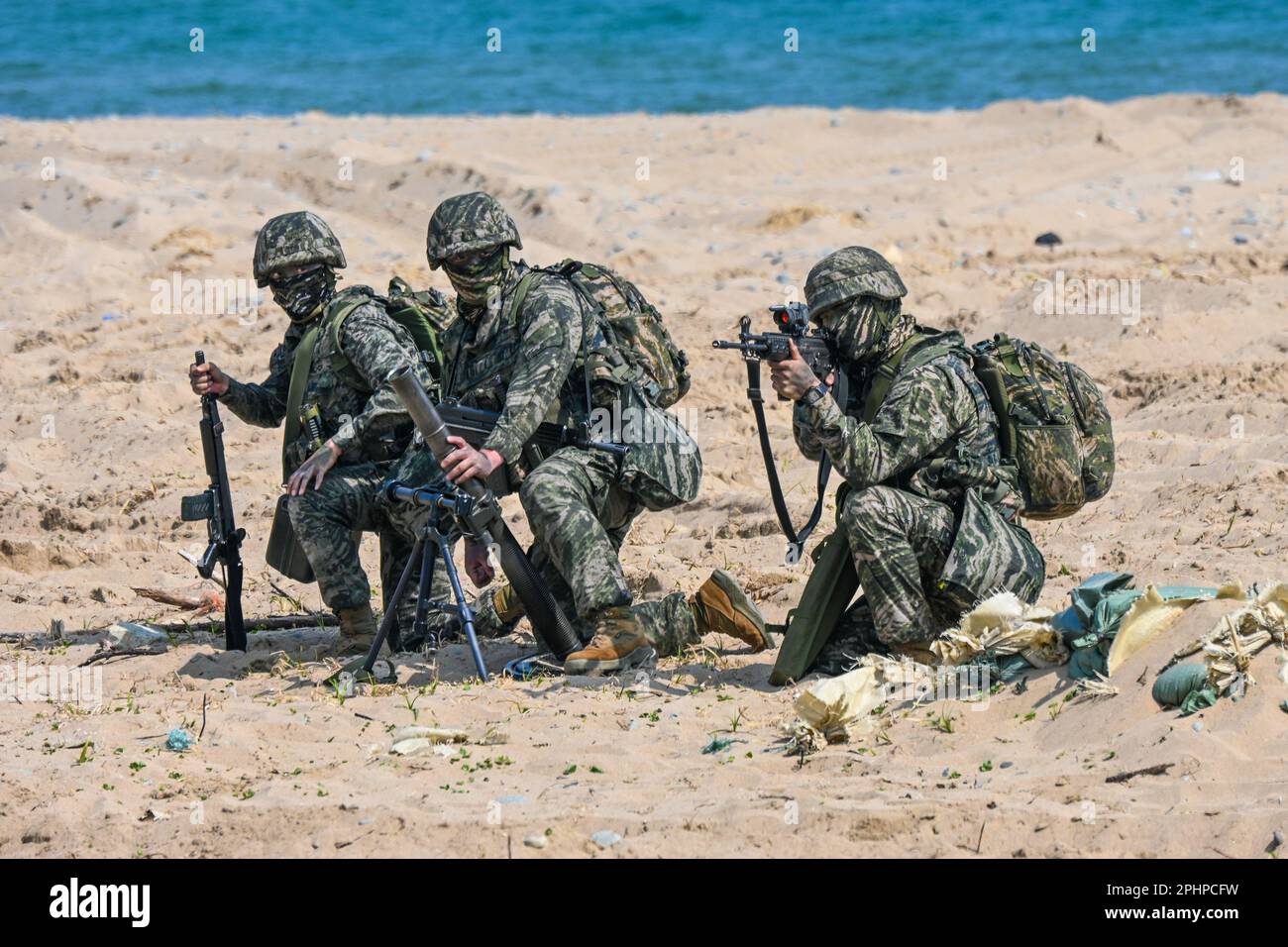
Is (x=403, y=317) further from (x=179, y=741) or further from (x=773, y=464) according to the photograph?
(x=179, y=741)

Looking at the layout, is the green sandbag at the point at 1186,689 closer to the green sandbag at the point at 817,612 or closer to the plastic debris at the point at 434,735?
the green sandbag at the point at 817,612

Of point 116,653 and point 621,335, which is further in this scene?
point 116,653

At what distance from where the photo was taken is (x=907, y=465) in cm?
626

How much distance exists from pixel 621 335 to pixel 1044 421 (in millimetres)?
1605

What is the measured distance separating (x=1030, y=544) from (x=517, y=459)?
190 centimetres

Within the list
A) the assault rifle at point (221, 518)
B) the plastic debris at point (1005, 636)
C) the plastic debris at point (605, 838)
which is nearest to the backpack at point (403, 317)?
the assault rifle at point (221, 518)

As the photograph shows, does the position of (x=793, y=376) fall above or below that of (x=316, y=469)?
above

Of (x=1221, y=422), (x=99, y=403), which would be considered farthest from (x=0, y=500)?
(x=1221, y=422)

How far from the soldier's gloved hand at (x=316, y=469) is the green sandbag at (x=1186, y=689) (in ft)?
10.3

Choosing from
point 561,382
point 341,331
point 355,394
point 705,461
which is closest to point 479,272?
point 561,382

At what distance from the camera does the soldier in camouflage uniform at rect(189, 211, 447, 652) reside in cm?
705

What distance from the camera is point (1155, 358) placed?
1088 centimetres

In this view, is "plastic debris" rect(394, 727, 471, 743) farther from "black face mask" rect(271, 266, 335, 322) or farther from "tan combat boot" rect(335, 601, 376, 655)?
"black face mask" rect(271, 266, 335, 322)

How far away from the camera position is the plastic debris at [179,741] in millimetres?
5906
